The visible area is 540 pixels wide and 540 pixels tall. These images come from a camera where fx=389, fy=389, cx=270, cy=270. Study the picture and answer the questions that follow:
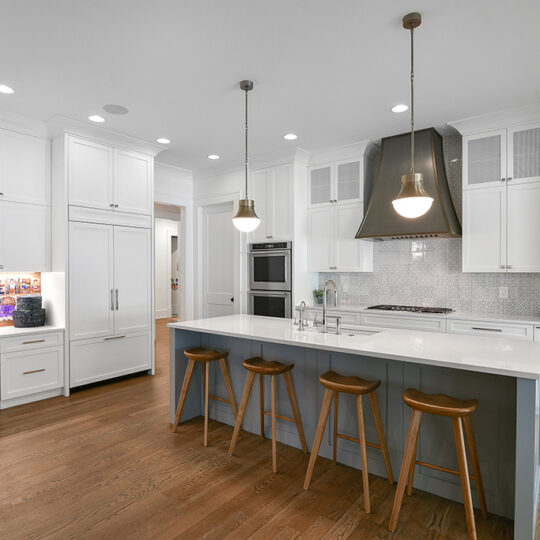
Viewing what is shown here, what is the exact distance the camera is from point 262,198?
201 inches

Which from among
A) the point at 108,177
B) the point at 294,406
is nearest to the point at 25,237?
the point at 108,177

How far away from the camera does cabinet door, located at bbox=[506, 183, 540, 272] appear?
3484 mm

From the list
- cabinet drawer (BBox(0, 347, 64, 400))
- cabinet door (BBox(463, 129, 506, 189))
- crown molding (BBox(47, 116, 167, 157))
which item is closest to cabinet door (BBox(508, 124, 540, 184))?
cabinet door (BBox(463, 129, 506, 189))

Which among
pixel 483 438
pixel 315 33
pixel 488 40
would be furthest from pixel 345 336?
pixel 488 40

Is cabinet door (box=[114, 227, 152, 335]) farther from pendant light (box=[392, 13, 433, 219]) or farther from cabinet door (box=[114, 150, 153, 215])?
pendant light (box=[392, 13, 433, 219])

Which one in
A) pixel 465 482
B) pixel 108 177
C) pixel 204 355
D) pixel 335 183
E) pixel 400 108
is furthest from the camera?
pixel 335 183

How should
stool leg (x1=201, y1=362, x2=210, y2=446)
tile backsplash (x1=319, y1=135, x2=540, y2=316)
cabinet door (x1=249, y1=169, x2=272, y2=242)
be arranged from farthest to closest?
cabinet door (x1=249, y1=169, x2=272, y2=242)
tile backsplash (x1=319, y1=135, x2=540, y2=316)
stool leg (x1=201, y1=362, x2=210, y2=446)

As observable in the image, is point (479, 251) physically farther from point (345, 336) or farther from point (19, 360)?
point (19, 360)

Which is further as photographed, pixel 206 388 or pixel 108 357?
pixel 108 357

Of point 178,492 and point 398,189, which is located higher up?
point 398,189

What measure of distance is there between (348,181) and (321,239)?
0.77 meters

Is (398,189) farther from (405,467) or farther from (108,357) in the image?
(108,357)

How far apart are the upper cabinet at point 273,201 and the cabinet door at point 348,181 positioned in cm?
59

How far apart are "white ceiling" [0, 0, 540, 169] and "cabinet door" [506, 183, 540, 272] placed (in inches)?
30.9
